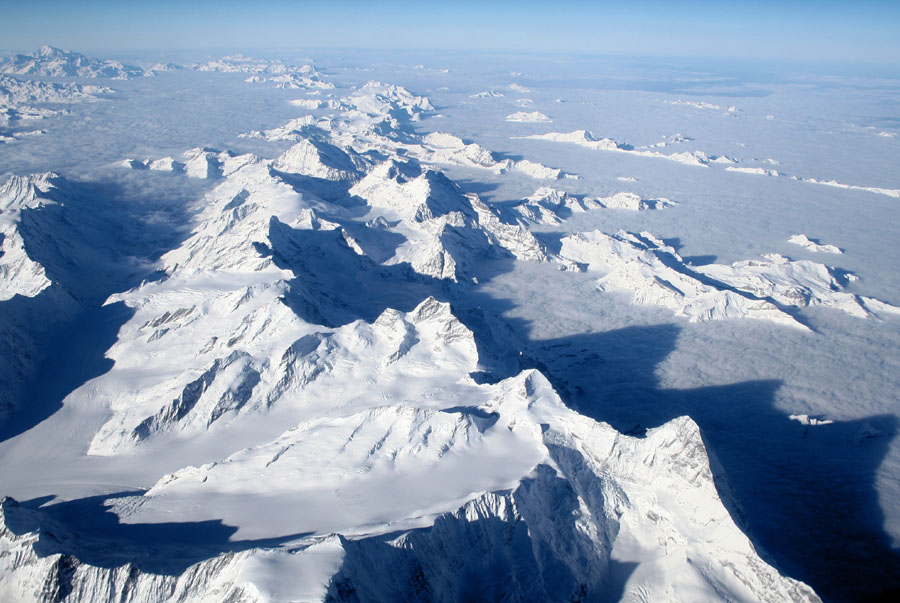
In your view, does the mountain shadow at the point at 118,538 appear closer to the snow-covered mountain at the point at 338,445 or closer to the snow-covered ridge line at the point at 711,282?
the snow-covered mountain at the point at 338,445

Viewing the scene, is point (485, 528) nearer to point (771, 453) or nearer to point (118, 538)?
point (118, 538)

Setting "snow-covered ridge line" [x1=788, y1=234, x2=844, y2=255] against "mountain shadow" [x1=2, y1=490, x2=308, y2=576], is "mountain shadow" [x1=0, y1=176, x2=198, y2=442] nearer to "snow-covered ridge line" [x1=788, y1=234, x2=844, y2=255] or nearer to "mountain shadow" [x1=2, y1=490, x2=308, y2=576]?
"mountain shadow" [x1=2, y1=490, x2=308, y2=576]

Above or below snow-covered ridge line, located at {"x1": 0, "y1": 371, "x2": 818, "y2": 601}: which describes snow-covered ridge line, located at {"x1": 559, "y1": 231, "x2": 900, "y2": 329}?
below

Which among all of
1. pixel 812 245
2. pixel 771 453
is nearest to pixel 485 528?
pixel 771 453

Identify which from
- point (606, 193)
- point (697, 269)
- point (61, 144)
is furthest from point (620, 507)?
point (61, 144)

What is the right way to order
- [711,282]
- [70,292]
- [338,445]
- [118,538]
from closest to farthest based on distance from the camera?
1. [118,538]
2. [338,445]
3. [70,292]
4. [711,282]

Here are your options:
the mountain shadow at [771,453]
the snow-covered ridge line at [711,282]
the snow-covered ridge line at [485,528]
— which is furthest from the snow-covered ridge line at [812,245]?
the snow-covered ridge line at [485,528]

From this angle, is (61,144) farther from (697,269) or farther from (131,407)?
(697,269)

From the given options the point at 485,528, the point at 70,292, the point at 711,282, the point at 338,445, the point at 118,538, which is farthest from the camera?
the point at 711,282

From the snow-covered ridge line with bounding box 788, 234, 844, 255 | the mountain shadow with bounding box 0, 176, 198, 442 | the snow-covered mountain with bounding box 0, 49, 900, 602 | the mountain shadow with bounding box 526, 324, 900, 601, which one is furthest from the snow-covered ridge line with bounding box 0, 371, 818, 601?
the snow-covered ridge line with bounding box 788, 234, 844, 255

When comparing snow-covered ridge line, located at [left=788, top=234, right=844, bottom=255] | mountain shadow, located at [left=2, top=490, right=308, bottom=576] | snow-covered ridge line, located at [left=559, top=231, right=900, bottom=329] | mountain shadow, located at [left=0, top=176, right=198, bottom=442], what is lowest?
snow-covered ridge line, located at [left=788, top=234, right=844, bottom=255]

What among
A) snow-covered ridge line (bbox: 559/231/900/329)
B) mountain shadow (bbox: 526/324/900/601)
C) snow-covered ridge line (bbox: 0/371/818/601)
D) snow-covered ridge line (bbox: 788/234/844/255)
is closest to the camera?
snow-covered ridge line (bbox: 0/371/818/601)

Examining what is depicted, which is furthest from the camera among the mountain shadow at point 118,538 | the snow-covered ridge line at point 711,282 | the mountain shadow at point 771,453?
the snow-covered ridge line at point 711,282

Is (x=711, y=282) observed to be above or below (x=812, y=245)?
above
